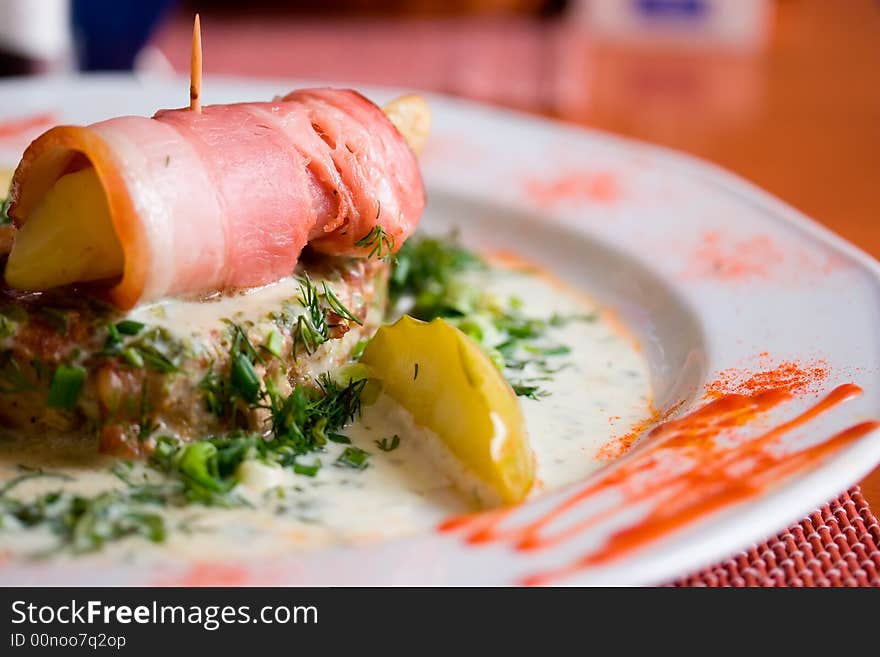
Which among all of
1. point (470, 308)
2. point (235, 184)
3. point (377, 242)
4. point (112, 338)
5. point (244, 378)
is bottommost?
point (470, 308)

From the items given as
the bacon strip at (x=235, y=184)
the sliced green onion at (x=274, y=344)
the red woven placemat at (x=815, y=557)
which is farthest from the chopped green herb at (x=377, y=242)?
the red woven placemat at (x=815, y=557)

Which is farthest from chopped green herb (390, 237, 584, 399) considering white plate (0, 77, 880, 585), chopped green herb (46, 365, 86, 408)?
chopped green herb (46, 365, 86, 408)

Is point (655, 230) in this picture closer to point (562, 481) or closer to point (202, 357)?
point (562, 481)

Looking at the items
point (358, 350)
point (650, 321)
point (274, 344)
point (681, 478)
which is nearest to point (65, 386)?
point (274, 344)

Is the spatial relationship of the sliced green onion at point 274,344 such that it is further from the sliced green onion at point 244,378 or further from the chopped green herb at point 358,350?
the chopped green herb at point 358,350

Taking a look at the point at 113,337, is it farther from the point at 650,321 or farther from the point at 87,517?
the point at 650,321

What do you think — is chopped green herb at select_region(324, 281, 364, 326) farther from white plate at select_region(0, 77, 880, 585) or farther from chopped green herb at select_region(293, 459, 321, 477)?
white plate at select_region(0, 77, 880, 585)
